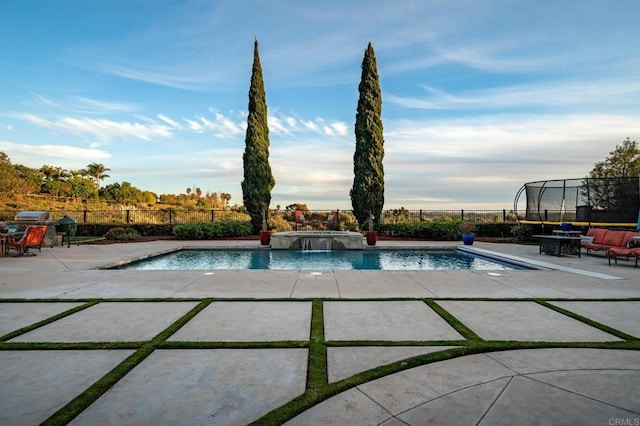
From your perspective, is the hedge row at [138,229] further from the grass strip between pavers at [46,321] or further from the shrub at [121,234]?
the grass strip between pavers at [46,321]

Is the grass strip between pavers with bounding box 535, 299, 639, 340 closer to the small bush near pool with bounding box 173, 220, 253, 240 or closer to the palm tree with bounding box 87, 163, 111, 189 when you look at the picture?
the small bush near pool with bounding box 173, 220, 253, 240

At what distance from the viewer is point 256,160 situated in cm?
1733

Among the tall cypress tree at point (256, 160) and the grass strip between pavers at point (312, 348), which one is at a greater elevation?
the tall cypress tree at point (256, 160)

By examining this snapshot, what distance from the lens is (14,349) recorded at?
3020mm

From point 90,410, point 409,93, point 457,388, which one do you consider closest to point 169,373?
point 90,410

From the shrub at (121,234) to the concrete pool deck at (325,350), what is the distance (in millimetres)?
9673

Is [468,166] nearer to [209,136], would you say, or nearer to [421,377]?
[209,136]

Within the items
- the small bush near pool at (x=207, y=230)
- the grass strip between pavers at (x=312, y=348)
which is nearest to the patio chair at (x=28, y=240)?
the small bush near pool at (x=207, y=230)

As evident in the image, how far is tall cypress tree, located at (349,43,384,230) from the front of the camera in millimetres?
17125

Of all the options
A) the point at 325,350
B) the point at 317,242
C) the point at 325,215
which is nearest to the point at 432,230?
the point at 317,242

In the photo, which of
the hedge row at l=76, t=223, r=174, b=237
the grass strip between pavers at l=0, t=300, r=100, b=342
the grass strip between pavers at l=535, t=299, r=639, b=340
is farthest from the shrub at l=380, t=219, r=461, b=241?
the grass strip between pavers at l=0, t=300, r=100, b=342

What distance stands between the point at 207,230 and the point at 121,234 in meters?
3.84

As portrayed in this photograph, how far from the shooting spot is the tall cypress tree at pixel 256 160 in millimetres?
17297

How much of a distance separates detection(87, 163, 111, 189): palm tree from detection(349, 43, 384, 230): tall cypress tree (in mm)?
47651
